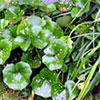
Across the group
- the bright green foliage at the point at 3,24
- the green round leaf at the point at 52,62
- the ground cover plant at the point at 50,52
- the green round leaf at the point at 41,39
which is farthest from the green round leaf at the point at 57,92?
the bright green foliage at the point at 3,24

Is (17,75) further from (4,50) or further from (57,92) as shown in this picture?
(57,92)

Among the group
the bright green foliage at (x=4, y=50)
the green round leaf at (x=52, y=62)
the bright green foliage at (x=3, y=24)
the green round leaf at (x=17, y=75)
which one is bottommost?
the green round leaf at (x=17, y=75)

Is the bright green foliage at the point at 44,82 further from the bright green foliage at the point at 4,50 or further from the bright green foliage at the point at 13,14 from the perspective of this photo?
the bright green foliage at the point at 13,14

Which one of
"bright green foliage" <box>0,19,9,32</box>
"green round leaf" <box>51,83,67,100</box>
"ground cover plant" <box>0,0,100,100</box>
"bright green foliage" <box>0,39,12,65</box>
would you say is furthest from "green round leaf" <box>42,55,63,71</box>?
"bright green foliage" <box>0,19,9,32</box>

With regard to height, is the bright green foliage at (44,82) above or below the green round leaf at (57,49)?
below

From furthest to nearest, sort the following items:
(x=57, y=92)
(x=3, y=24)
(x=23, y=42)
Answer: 1. (x=3, y=24)
2. (x=23, y=42)
3. (x=57, y=92)

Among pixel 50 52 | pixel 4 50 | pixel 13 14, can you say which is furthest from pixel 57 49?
A: pixel 13 14

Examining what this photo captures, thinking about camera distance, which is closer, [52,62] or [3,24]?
A: [52,62]

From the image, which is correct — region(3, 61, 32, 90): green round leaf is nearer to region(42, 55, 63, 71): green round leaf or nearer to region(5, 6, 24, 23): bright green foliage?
region(42, 55, 63, 71): green round leaf
